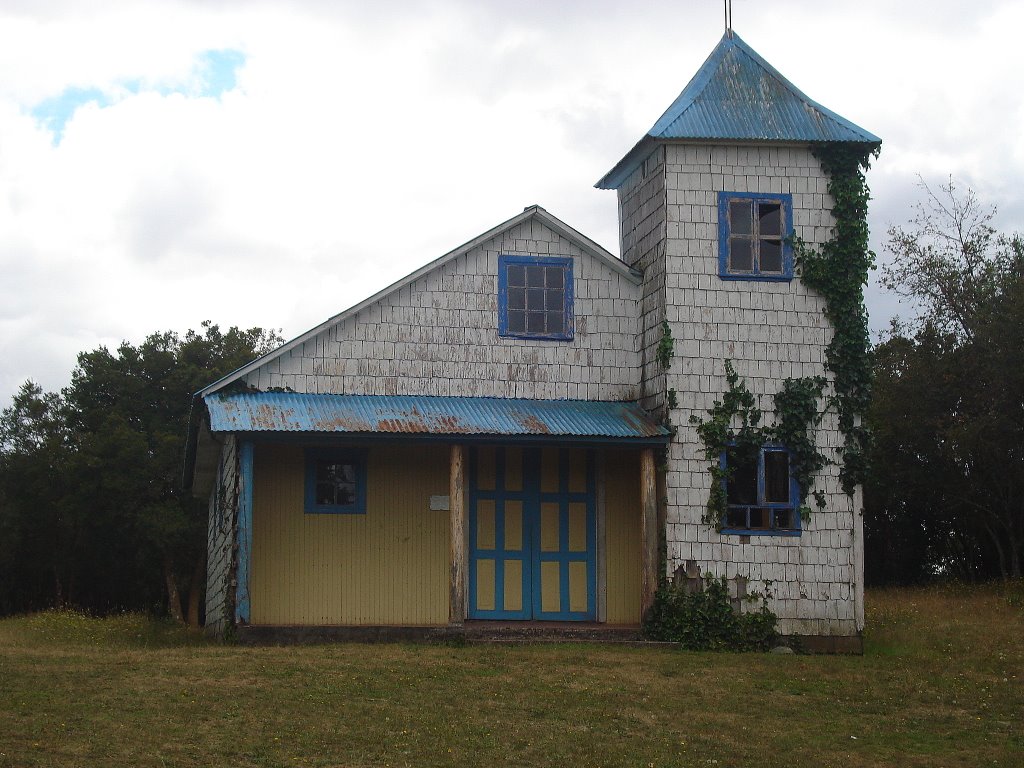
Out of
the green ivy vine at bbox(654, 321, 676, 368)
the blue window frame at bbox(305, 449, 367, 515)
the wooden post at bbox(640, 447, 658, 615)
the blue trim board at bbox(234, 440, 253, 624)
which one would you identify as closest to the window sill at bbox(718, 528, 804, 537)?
the wooden post at bbox(640, 447, 658, 615)

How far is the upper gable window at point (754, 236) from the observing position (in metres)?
17.8

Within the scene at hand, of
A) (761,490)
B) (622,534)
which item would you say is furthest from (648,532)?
(761,490)

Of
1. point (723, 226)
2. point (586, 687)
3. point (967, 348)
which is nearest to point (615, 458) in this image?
point (723, 226)

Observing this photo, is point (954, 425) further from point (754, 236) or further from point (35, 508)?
point (35, 508)

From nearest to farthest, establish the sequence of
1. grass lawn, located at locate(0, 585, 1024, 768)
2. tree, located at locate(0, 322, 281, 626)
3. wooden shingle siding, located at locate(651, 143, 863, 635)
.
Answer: grass lawn, located at locate(0, 585, 1024, 768)
wooden shingle siding, located at locate(651, 143, 863, 635)
tree, located at locate(0, 322, 281, 626)

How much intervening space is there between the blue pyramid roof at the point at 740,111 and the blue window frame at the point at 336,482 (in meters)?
6.02

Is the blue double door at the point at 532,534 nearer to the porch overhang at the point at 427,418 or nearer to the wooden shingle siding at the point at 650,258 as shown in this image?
the porch overhang at the point at 427,418

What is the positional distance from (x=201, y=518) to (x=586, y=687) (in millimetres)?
25162

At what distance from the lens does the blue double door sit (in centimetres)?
1808

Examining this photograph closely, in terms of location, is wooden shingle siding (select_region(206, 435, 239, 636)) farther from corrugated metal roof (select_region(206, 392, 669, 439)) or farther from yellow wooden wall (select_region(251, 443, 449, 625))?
corrugated metal roof (select_region(206, 392, 669, 439))

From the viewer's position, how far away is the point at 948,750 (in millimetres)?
10547

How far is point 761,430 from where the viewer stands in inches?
685

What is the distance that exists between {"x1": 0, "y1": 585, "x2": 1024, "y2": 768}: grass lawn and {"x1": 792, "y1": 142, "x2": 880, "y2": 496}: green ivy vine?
3080mm

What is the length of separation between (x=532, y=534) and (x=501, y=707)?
264 inches
